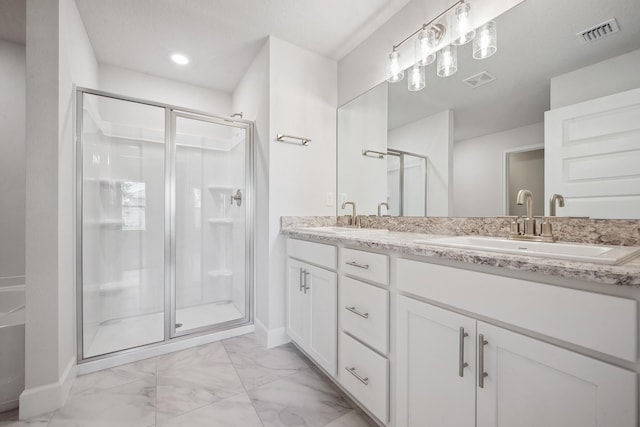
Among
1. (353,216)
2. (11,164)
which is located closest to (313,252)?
(353,216)

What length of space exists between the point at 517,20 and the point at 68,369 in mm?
3088

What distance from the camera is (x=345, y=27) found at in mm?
2008

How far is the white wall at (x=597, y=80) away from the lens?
0.98 m

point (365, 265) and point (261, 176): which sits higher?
point (261, 176)

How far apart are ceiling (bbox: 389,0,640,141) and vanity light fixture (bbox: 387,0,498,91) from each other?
4 cm

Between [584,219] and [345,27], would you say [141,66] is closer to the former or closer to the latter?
[345,27]

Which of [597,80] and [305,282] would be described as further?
[305,282]

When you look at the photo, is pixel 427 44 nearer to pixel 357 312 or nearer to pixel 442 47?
pixel 442 47

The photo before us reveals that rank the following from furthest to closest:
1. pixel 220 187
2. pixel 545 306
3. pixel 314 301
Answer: pixel 220 187 < pixel 314 301 < pixel 545 306

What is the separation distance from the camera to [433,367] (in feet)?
3.10

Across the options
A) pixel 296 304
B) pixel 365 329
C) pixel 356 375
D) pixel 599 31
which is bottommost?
pixel 356 375

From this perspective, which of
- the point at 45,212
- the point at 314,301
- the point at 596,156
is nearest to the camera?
the point at 596,156

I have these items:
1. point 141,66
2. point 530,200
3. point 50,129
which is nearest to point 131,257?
point 50,129

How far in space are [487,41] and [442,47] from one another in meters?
0.28
